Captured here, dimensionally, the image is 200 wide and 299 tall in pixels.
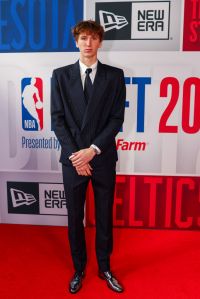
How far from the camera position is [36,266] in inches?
99.7

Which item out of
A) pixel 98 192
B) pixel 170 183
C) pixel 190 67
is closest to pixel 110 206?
pixel 98 192

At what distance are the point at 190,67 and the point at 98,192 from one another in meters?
1.39

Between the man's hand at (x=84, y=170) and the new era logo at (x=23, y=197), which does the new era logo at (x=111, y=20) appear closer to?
the man's hand at (x=84, y=170)

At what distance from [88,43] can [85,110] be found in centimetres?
39

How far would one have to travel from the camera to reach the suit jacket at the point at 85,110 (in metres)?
2.01

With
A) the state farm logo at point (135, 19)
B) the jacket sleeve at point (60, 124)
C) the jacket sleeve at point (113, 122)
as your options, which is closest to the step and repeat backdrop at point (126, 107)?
the state farm logo at point (135, 19)

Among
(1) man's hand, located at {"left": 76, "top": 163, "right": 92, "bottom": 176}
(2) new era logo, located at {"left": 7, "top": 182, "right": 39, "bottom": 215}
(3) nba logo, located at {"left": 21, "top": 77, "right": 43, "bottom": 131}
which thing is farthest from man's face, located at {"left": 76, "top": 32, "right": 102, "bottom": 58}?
(2) new era logo, located at {"left": 7, "top": 182, "right": 39, "bottom": 215}

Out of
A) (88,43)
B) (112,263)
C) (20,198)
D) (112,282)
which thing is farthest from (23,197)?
(88,43)

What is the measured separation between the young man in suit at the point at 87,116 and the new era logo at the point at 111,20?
0.82 m

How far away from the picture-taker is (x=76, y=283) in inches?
88.5

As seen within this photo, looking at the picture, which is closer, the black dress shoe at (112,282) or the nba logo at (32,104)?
the black dress shoe at (112,282)

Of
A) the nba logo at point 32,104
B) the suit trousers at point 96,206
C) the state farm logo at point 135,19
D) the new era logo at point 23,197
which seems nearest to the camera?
the suit trousers at point 96,206

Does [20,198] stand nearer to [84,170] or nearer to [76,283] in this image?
[76,283]

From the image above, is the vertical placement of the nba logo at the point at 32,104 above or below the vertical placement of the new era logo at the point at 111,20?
below
